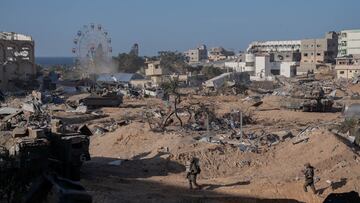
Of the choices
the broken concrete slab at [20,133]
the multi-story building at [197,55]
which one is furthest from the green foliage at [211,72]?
the multi-story building at [197,55]

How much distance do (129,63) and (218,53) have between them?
41083mm

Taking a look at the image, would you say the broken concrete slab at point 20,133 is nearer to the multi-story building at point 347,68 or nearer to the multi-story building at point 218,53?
the multi-story building at point 347,68

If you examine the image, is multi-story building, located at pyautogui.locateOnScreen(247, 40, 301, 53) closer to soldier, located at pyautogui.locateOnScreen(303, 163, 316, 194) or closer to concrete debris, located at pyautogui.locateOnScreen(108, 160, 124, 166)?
concrete debris, located at pyautogui.locateOnScreen(108, 160, 124, 166)

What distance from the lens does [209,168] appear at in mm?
15883

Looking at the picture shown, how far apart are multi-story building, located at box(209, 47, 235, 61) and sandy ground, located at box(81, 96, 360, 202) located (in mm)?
106925

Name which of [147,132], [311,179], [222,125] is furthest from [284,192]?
[222,125]

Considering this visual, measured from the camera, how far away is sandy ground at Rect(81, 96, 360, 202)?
12789mm

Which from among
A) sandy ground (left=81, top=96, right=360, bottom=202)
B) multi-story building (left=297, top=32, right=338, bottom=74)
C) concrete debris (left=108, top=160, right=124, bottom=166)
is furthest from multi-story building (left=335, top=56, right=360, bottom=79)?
concrete debris (left=108, top=160, right=124, bottom=166)

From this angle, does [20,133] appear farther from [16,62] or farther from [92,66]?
[92,66]

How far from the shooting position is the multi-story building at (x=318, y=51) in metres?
84.8

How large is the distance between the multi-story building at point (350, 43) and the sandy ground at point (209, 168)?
6880cm

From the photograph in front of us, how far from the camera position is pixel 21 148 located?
12.9 meters

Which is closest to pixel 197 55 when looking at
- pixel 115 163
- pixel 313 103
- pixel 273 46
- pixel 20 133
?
pixel 273 46

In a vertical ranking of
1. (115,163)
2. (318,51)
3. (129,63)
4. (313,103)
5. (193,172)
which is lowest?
(115,163)
